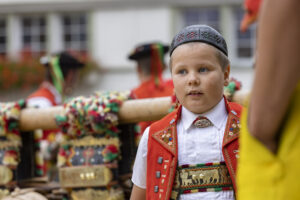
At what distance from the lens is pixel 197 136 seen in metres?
1.62

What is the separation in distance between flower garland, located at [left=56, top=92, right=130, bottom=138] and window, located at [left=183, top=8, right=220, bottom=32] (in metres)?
Result: 7.66

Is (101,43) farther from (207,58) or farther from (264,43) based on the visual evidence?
(264,43)

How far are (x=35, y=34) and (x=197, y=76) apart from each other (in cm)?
932

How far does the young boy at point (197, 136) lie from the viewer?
5.18 ft

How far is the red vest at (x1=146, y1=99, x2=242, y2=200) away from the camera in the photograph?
1.59m

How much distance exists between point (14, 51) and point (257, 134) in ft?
32.2

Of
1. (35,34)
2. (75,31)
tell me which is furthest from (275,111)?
(35,34)

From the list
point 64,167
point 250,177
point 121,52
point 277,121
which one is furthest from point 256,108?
point 121,52

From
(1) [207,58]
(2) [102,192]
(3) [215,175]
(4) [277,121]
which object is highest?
(1) [207,58]

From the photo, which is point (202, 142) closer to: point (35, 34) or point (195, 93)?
point (195, 93)

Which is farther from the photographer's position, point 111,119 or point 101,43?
point 101,43

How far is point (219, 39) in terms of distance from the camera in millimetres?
1643

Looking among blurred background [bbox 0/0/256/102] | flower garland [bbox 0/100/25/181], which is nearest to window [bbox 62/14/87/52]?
blurred background [bbox 0/0/256/102]

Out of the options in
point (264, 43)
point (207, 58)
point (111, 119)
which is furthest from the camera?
point (111, 119)
